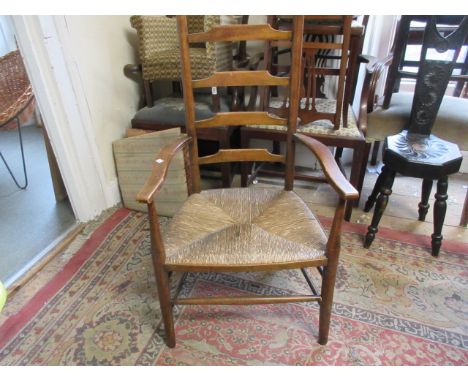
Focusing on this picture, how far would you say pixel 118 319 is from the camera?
125cm

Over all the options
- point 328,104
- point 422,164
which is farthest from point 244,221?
point 328,104

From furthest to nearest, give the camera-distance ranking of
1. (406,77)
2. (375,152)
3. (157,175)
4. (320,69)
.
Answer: (375,152)
(406,77)
(320,69)
(157,175)

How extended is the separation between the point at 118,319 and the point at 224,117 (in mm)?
884

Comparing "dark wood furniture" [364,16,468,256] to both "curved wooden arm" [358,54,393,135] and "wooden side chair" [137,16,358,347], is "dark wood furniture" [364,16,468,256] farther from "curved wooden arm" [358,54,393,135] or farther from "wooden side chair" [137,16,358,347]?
"wooden side chair" [137,16,358,347]

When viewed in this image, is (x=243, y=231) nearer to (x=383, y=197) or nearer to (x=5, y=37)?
(x=383, y=197)

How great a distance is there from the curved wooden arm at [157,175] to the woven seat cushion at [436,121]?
3.55 feet

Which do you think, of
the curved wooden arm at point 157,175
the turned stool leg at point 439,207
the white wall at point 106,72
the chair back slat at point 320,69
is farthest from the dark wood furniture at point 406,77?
the white wall at point 106,72

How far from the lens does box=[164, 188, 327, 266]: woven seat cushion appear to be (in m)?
0.96

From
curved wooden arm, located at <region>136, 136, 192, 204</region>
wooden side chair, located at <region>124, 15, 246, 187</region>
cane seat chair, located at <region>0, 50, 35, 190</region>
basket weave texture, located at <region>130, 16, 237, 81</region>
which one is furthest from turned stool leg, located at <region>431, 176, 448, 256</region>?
cane seat chair, located at <region>0, 50, 35, 190</region>

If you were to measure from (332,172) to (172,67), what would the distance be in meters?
1.25

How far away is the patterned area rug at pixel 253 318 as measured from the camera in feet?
3.65

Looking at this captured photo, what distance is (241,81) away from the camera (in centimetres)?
120
